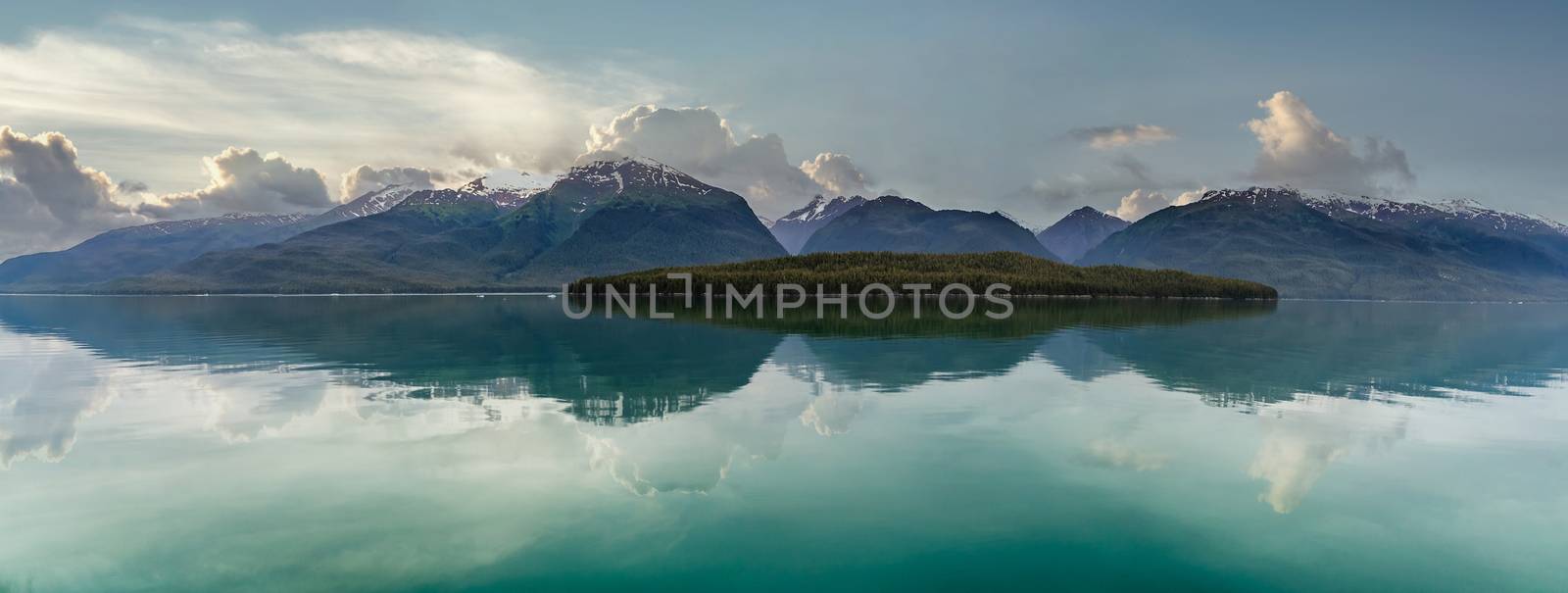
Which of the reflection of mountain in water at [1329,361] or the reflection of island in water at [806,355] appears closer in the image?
the reflection of island in water at [806,355]

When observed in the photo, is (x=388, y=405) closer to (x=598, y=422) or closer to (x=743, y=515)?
(x=598, y=422)

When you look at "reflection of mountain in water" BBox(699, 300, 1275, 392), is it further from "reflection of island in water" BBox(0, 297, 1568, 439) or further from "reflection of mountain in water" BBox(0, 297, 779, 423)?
"reflection of mountain in water" BBox(0, 297, 779, 423)

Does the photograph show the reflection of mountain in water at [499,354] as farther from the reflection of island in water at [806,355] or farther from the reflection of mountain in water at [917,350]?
the reflection of mountain in water at [917,350]

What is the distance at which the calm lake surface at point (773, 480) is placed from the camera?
18.0 metres

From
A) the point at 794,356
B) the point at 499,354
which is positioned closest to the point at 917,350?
the point at 794,356

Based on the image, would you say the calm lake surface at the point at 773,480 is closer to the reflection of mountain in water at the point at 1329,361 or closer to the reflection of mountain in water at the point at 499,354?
the reflection of mountain in water at the point at 499,354

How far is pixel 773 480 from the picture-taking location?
25.0 metres

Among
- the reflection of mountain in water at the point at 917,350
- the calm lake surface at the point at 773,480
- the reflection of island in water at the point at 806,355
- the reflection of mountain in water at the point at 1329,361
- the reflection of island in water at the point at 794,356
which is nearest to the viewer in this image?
the calm lake surface at the point at 773,480

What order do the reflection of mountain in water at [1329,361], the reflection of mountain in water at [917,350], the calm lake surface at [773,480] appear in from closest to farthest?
the calm lake surface at [773,480] → the reflection of mountain in water at [1329,361] → the reflection of mountain in water at [917,350]

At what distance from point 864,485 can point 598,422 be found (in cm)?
1452

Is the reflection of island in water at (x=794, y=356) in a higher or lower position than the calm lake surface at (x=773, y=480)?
higher

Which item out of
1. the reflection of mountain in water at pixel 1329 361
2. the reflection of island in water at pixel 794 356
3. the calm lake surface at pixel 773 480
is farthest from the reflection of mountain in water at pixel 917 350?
the reflection of mountain in water at pixel 1329 361

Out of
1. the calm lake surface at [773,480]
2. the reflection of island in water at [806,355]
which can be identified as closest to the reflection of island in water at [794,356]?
the reflection of island in water at [806,355]

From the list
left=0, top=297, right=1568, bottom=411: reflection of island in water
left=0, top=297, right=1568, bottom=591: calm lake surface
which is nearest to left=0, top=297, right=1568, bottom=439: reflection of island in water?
left=0, top=297, right=1568, bottom=411: reflection of island in water
